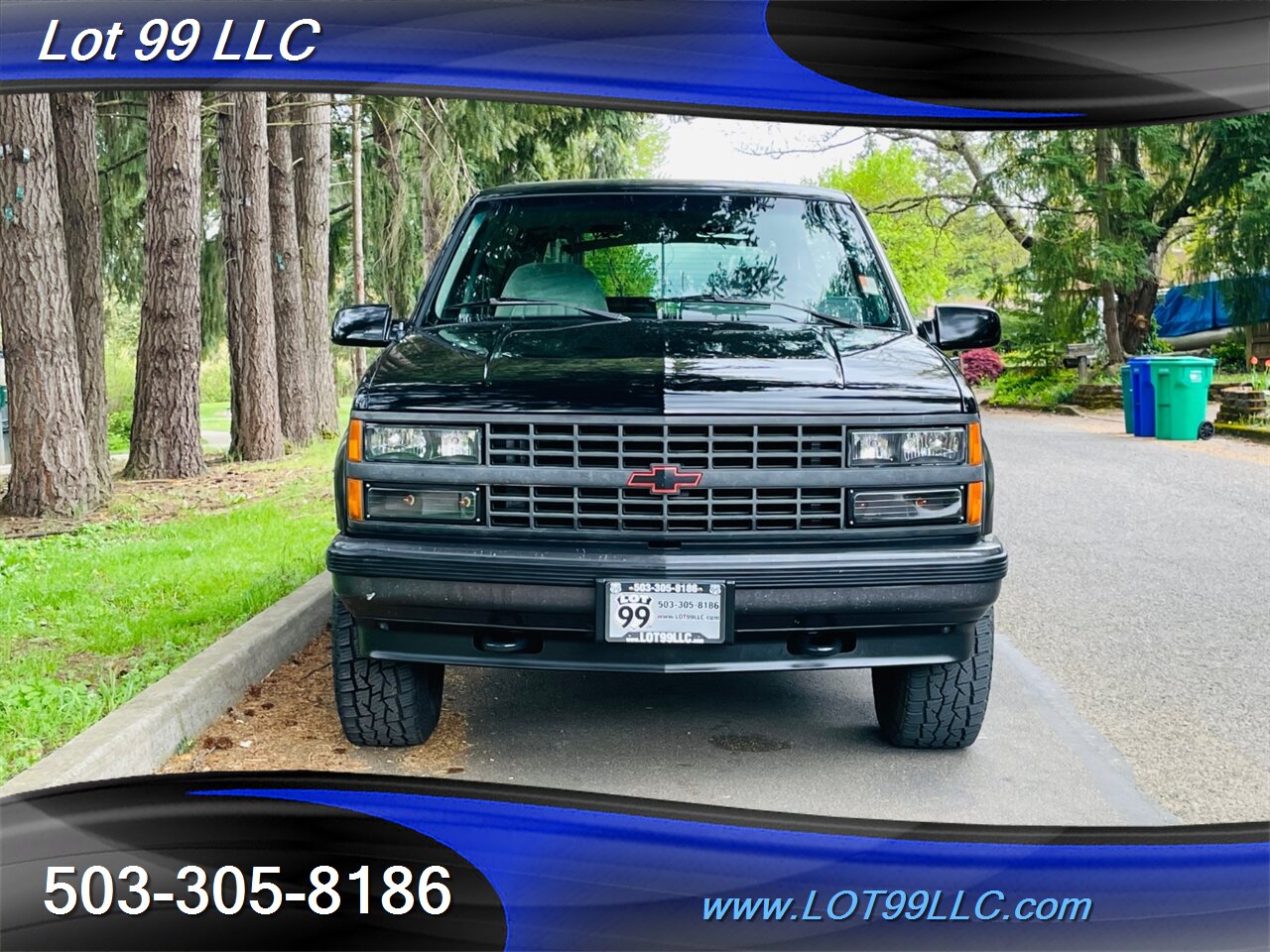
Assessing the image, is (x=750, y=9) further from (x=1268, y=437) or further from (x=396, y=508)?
Result: (x=1268, y=437)

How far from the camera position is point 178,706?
4.84m

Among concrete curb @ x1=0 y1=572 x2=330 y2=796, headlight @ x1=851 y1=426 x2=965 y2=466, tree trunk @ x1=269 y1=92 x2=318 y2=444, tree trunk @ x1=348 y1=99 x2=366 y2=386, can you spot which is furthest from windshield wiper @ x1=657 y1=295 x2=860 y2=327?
tree trunk @ x1=348 y1=99 x2=366 y2=386

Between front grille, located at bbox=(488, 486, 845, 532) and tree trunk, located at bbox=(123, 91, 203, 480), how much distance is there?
9685mm

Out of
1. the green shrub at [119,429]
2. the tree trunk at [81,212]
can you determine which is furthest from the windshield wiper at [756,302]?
the green shrub at [119,429]

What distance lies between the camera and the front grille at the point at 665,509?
13.8ft

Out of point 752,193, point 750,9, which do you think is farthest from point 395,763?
point 750,9

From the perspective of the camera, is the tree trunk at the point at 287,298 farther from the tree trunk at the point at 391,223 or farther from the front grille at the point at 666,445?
the front grille at the point at 666,445

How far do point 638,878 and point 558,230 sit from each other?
9.65 ft

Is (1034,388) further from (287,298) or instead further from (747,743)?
(747,743)

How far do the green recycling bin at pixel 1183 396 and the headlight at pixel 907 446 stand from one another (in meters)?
14.7

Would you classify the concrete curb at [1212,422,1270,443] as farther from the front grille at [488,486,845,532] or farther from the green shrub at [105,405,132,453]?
the green shrub at [105,405,132,453]

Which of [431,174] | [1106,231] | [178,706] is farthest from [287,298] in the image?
[1106,231]

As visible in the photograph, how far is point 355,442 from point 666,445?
39.1 inches

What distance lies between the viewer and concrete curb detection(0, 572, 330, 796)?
13.7 ft
